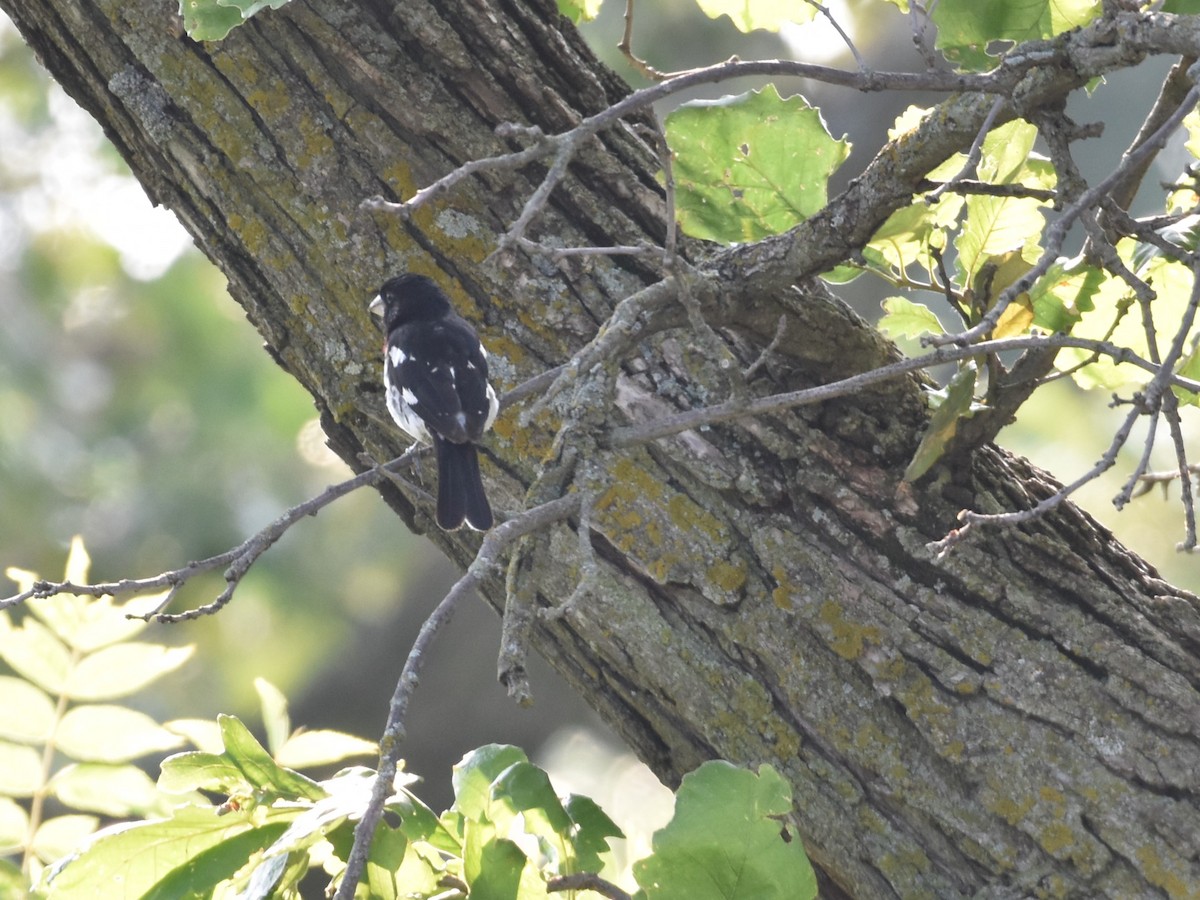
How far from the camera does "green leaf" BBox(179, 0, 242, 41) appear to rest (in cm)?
155

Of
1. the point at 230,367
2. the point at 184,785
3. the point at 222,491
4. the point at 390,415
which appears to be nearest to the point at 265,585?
the point at 222,491

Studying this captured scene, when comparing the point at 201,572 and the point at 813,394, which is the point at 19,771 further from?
the point at 813,394

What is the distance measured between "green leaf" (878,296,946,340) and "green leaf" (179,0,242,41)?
43.1 inches

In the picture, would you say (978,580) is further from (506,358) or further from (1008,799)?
(506,358)

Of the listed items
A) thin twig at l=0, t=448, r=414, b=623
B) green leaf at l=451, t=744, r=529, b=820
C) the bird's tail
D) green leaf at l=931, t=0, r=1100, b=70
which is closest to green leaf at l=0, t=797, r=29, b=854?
thin twig at l=0, t=448, r=414, b=623

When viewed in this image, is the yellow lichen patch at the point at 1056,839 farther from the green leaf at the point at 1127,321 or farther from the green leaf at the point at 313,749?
the green leaf at the point at 313,749

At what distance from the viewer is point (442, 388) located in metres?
2.06

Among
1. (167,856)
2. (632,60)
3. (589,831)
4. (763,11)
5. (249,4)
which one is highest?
(249,4)

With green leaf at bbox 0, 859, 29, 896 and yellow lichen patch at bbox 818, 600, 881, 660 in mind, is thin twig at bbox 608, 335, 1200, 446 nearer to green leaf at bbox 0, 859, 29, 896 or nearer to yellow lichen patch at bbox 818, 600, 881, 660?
yellow lichen patch at bbox 818, 600, 881, 660

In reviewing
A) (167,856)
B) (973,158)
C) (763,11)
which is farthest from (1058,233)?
(167,856)

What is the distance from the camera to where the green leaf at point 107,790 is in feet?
5.05

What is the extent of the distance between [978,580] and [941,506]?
0.46 ft

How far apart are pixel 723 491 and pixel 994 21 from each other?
82 centimetres

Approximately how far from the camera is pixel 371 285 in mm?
1901
